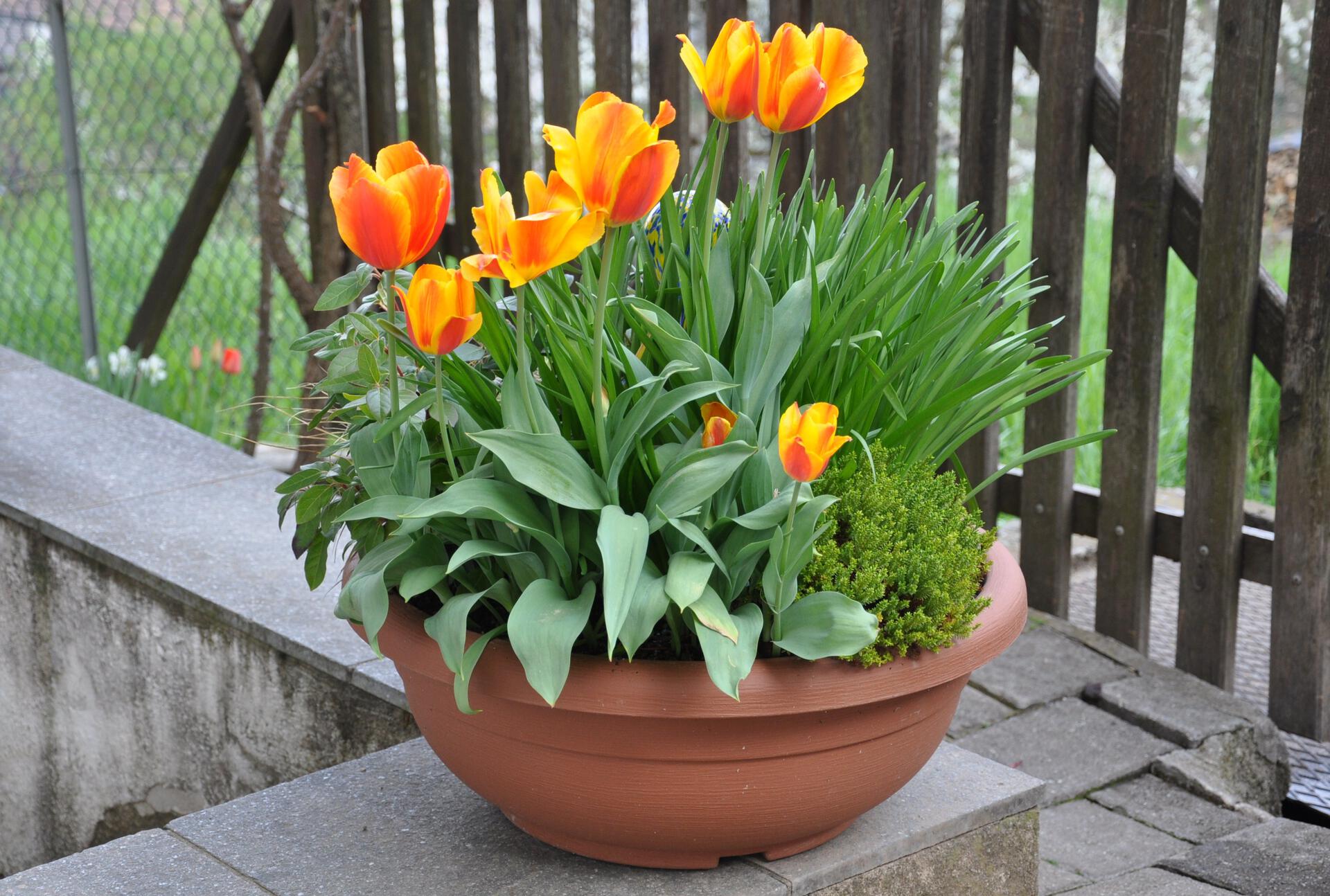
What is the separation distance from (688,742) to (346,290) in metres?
0.57

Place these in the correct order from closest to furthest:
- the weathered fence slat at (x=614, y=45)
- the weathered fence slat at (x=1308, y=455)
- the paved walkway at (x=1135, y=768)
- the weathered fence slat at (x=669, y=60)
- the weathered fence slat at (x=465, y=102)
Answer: the paved walkway at (x=1135, y=768), the weathered fence slat at (x=1308, y=455), the weathered fence slat at (x=669, y=60), the weathered fence slat at (x=614, y=45), the weathered fence slat at (x=465, y=102)

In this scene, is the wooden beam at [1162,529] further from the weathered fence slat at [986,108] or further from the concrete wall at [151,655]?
the concrete wall at [151,655]

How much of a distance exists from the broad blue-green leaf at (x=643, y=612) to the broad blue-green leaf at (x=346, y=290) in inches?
17.9

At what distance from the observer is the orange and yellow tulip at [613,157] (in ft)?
3.11

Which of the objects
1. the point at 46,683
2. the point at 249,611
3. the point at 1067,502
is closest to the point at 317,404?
the point at 46,683

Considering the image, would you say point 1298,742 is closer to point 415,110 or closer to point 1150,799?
point 1150,799

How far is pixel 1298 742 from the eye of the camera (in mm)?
2330

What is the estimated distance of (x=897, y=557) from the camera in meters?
1.16

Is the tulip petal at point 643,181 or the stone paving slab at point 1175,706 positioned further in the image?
the stone paving slab at point 1175,706

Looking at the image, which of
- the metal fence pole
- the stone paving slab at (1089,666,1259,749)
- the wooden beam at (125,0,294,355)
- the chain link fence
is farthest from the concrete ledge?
the metal fence pole

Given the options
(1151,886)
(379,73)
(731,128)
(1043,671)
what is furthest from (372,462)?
(379,73)

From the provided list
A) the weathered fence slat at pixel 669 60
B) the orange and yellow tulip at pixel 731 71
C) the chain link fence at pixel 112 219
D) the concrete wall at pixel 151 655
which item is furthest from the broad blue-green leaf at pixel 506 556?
the chain link fence at pixel 112 219

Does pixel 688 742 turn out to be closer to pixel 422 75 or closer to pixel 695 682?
pixel 695 682

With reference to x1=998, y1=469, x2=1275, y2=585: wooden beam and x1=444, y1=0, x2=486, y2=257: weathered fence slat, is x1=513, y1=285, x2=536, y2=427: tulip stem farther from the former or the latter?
x1=444, y1=0, x2=486, y2=257: weathered fence slat
